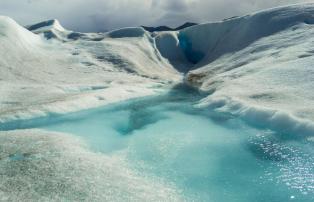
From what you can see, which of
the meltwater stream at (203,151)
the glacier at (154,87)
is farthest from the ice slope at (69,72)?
the meltwater stream at (203,151)

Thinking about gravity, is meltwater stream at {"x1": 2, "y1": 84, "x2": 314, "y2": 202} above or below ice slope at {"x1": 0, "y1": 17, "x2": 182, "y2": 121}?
above

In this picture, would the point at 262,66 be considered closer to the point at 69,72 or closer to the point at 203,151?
the point at 203,151

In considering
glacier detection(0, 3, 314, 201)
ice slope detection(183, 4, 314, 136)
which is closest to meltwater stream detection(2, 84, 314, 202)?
glacier detection(0, 3, 314, 201)

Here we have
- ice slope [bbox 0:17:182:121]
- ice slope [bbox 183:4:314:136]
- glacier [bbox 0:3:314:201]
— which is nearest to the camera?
glacier [bbox 0:3:314:201]

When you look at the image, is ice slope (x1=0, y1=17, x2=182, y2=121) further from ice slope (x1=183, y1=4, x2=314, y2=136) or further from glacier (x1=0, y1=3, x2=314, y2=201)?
ice slope (x1=183, y1=4, x2=314, y2=136)

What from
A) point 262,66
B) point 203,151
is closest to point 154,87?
point 262,66

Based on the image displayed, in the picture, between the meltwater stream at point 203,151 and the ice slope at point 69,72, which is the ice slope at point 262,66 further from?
the ice slope at point 69,72

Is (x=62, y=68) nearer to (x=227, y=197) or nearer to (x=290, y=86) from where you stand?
(x=290, y=86)
